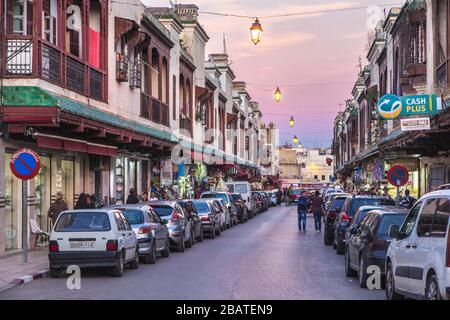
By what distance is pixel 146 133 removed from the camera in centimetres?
3300

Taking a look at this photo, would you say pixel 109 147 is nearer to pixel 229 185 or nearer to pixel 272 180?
pixel 229 185

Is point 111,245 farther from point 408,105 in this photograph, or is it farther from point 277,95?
point 277,95

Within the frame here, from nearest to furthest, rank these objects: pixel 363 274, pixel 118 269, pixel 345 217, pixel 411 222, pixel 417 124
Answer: pixel 411 222
pixel 363 274
pixel 118 269
pixel 417 124
pixel 345 217

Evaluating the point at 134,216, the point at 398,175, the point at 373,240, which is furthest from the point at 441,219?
the point at 398,175

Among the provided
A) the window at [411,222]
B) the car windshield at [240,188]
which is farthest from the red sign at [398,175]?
the car windshield at [240,188]

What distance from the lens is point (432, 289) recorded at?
10547 millimetres

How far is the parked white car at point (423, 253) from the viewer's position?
10.2 metres

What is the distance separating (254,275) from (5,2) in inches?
405

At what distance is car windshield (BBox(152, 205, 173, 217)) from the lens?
24.2 meters

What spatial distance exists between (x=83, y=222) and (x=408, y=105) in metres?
9.99

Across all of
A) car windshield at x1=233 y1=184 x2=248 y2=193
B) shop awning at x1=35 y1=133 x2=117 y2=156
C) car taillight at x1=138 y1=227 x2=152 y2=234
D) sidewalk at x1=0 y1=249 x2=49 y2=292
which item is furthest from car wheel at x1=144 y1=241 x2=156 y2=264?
car windshield at x1=233 y1=184 x2=248 y2=193

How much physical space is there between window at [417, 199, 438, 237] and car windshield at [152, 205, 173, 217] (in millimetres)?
13306

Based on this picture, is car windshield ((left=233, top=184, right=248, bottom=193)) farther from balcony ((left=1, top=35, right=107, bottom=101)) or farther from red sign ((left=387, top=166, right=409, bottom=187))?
red sign ((left=387, top=166, right=409, bottom=187))
